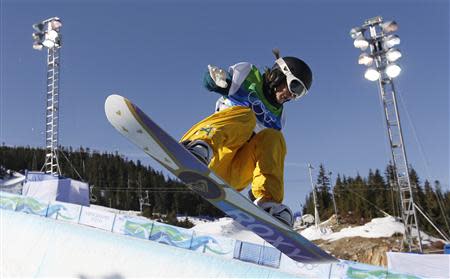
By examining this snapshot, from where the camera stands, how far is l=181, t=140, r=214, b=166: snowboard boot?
8.43 feet

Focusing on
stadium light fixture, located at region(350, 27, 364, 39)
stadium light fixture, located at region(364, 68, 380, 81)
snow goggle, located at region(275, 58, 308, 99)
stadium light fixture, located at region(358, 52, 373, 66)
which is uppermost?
stadium light fixture, located at region(350, 27, 364, 39)

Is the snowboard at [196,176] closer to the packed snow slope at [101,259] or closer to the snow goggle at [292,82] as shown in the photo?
the snow goggle at [292,82]

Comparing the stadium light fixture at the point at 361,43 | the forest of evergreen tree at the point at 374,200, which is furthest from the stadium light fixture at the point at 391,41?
the forest of evergreen tree at the point at 374,200

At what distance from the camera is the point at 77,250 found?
7133 millimetres

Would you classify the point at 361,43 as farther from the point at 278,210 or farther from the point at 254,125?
the point at 278,210

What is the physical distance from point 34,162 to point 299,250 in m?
Answer: 64.2

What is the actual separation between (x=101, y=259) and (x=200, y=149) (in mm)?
5098

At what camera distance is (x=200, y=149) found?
2600 millimetres

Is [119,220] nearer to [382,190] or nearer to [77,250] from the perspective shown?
[77,250]

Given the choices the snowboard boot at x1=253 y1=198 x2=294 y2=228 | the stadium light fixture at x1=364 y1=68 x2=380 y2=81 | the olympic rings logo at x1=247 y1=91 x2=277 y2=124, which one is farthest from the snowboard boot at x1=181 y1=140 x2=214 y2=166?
the stadium light fixture at x1=364 y1=68 x2=380 y2=81

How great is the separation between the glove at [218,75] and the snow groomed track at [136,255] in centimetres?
341

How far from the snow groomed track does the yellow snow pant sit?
114 inches

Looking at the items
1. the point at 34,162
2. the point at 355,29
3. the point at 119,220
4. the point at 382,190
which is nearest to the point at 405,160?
the point at 355,29

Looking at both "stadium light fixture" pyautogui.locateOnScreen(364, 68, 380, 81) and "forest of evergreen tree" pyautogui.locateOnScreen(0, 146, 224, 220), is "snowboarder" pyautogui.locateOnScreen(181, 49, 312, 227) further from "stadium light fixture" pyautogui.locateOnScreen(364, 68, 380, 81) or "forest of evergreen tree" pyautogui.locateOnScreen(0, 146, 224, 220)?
"forest of evergreen tree" pyautogui.locateOnScreen(0, 146, 224, 220)
